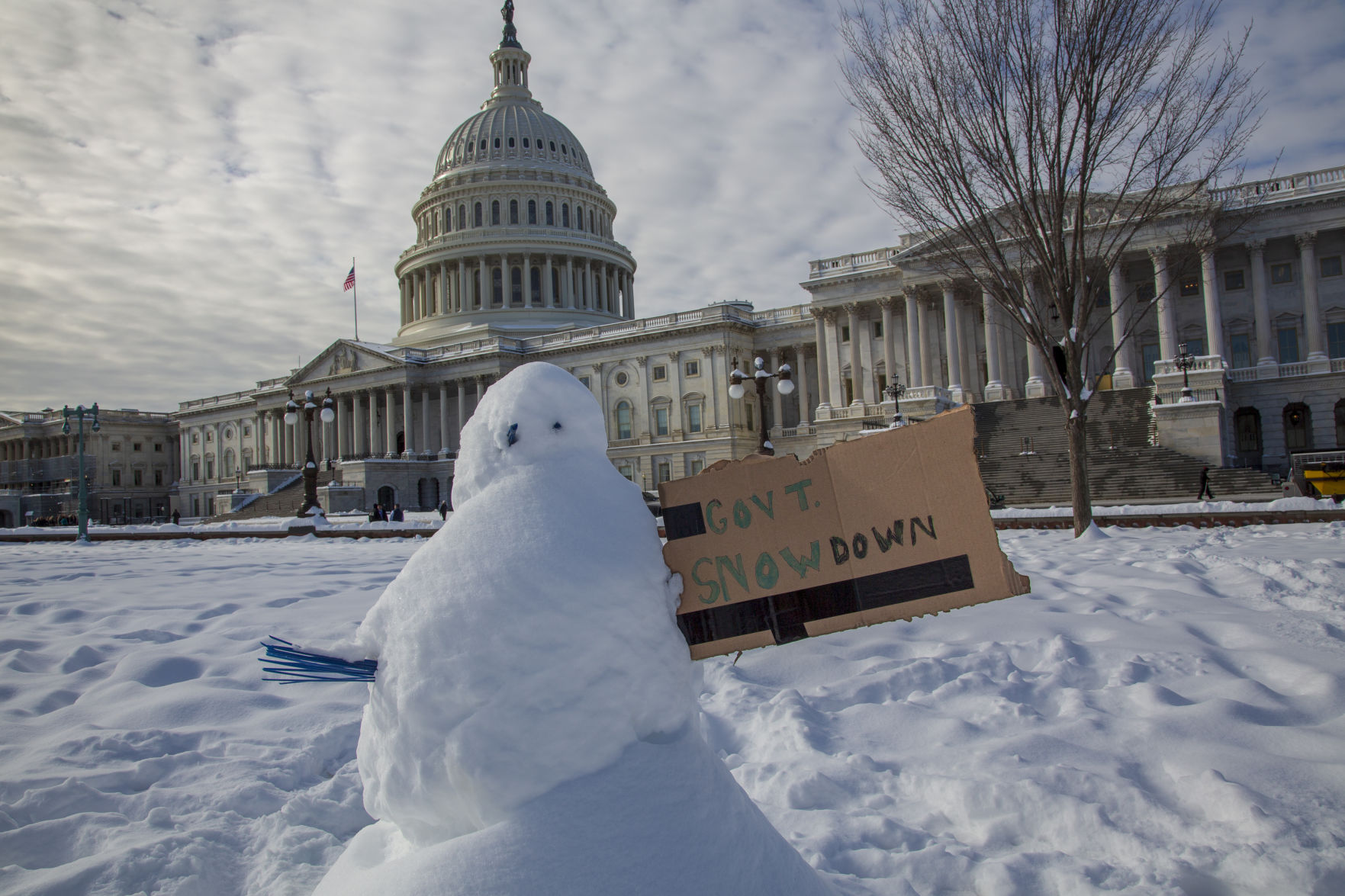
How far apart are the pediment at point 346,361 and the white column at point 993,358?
41.9m

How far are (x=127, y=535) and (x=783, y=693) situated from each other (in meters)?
30.5

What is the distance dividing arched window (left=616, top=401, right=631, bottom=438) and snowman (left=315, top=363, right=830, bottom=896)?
52.1m

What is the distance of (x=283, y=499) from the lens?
48688 millimetres

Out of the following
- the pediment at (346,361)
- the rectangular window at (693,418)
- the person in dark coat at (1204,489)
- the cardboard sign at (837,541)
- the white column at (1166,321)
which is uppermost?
the pediment at (346,361)

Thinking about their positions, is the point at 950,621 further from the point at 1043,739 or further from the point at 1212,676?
the point at 1043,739

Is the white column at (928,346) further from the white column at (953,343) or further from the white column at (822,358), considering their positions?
the white column at (822,358)

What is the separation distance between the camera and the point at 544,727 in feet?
6.25

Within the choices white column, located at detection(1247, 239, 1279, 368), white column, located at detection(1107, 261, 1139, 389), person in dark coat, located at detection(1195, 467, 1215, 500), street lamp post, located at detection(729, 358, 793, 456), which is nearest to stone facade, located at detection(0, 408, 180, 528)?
street lamp post, located at detection(729, 358, 793, 456)

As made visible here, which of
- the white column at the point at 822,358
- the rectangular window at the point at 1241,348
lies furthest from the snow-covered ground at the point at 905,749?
the white column at the point at 822,358

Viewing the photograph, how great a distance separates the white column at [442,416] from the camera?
5878 cm

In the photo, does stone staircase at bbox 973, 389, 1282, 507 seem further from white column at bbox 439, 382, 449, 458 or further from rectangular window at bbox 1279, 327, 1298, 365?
white column at bbox 439, 382, 449, 458

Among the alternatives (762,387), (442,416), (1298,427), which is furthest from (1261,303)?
(442,416)

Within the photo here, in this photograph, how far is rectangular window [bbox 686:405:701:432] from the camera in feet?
170

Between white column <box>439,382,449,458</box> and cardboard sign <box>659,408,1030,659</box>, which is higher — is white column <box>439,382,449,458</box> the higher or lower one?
the higher one
